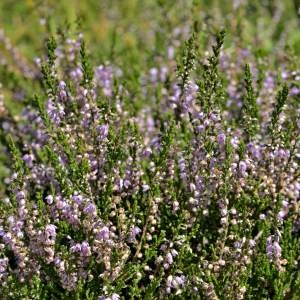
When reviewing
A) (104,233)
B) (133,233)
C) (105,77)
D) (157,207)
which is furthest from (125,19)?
(104,233)

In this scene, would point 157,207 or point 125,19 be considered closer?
point 157,207

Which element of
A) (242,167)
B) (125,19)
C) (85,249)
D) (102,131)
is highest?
(125,19)

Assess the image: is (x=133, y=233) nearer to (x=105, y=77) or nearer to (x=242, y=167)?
(x=242, y=167)

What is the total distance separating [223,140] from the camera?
4.47 m

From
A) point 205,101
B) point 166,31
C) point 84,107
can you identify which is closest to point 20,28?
point 166,31

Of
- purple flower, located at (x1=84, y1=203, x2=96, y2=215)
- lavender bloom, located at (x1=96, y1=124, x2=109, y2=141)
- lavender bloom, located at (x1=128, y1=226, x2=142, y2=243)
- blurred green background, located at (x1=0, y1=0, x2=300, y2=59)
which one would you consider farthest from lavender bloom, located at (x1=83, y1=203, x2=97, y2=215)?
blurred green background, located at (x1=0, y1=0, x2=300, y2=59)

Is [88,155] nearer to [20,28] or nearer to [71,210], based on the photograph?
[71,210]

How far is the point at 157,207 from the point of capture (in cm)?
436

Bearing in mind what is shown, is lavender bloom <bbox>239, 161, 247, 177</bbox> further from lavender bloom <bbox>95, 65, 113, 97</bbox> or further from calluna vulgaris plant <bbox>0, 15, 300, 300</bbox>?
lavender bloom <bbox>95, 65, 113, 97</bbox>

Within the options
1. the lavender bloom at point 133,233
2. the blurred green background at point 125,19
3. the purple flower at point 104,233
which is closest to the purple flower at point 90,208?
the purple flower at point 104,233

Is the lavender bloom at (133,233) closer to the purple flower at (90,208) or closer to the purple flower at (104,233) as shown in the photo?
the purple flower at (104,233)

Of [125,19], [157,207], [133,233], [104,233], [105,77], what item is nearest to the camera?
[104,233]

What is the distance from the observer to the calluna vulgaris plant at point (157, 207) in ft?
13.7

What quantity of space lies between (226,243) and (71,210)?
119 centimetres
